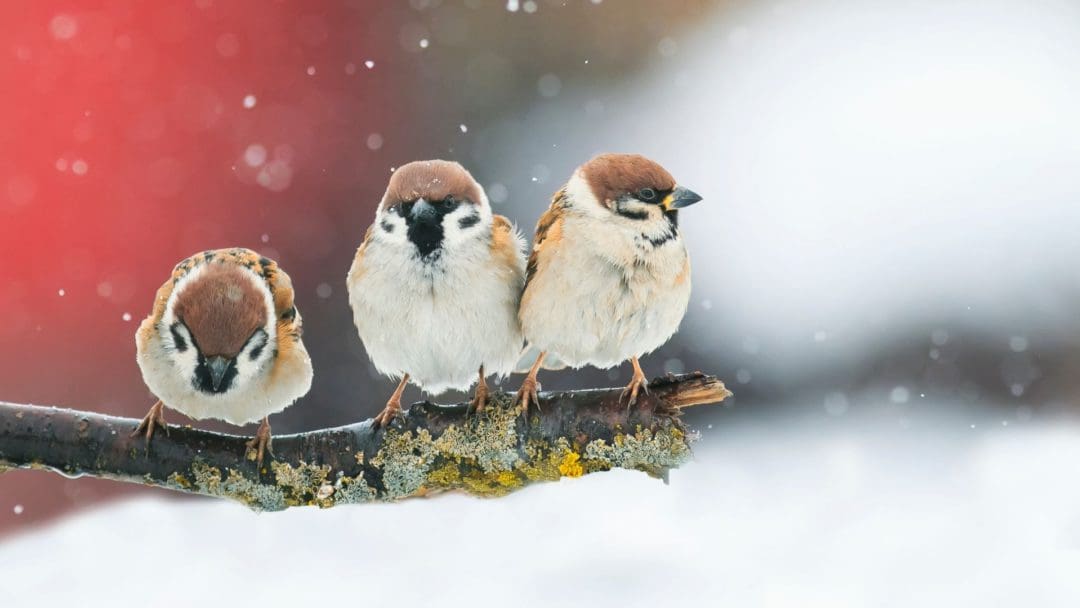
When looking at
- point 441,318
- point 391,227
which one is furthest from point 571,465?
point 391,227

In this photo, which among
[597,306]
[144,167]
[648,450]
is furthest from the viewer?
[144,167]

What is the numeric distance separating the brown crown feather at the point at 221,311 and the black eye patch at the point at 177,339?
0.11 feet

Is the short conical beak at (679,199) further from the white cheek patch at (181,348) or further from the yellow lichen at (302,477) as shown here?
the white cheek patch at (181,348)

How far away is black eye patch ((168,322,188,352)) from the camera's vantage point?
7.38 feet

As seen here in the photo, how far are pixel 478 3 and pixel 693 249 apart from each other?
1.76 meters

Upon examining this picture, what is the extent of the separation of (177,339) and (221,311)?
15 centimetres

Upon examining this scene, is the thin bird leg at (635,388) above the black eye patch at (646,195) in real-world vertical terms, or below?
below

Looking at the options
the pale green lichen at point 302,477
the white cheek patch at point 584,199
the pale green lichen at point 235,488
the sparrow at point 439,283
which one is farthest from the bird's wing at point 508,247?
the pale green lichen at point 235,488

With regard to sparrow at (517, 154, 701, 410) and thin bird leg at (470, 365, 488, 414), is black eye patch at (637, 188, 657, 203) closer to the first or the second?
sparrow at (517, 154, 701, 410)

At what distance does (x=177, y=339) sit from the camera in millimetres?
2271

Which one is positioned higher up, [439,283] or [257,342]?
[439,283]

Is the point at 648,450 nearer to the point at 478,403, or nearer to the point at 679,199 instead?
the point at 478,403

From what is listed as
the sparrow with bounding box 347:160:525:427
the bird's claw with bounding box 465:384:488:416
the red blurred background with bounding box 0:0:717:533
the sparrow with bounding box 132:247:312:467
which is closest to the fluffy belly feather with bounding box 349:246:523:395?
the sparrow with bounding box 347:160:525:427

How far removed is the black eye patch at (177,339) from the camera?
2.25 meters
